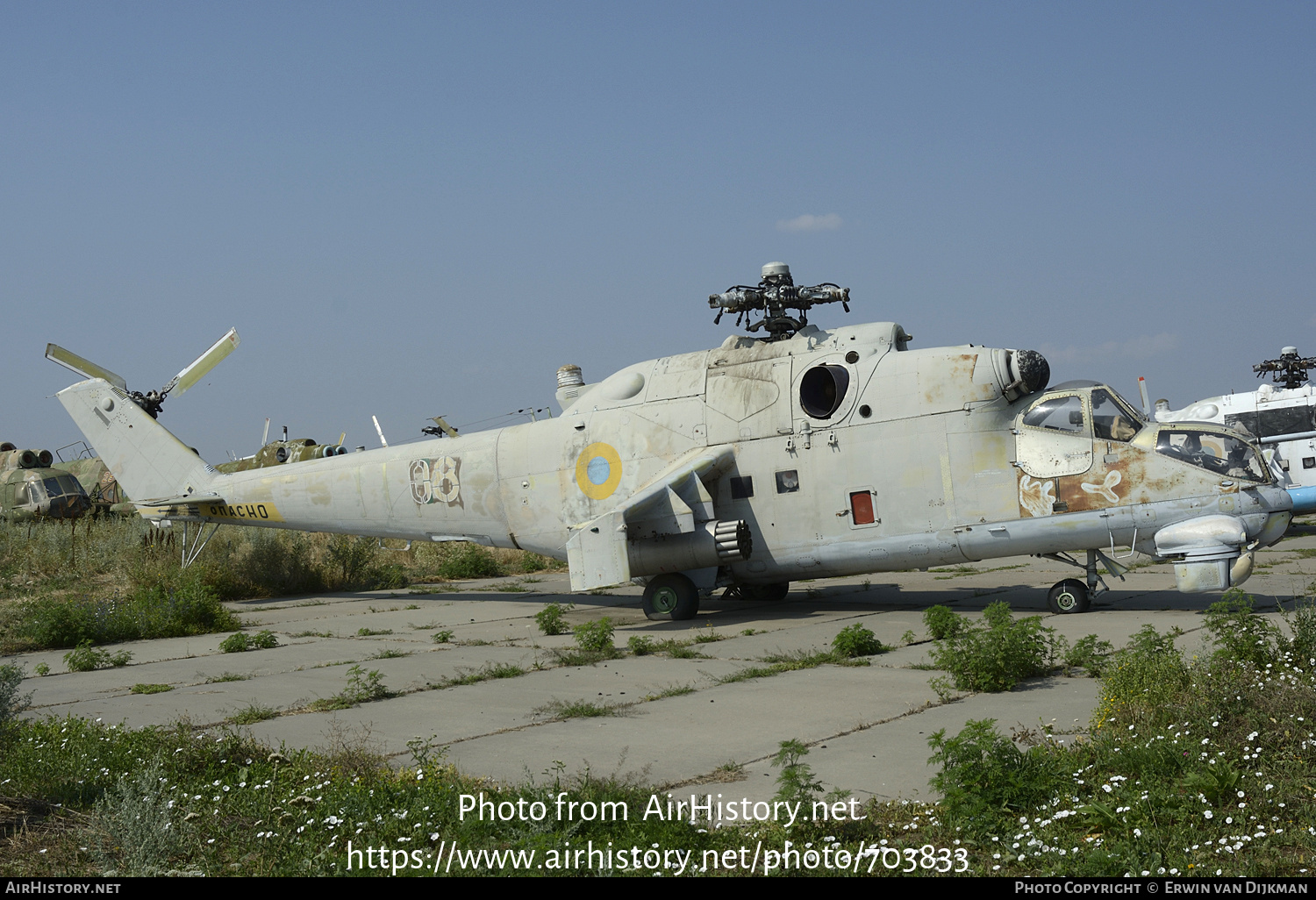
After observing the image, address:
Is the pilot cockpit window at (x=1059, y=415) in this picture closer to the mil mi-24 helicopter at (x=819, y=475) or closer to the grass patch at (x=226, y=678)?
the mil mi-24 helicopter at (x=819, y=475)

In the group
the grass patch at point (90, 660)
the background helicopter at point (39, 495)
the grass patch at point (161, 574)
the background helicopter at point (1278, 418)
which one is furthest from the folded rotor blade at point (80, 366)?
the background helicopter at point (1278, 418)

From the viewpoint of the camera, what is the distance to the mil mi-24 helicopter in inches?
448

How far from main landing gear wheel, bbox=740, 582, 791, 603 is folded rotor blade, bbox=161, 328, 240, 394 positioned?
1076cm

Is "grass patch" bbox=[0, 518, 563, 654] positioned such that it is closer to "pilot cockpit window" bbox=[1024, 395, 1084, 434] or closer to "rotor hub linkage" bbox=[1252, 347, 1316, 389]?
"pilot cockpit window" bbox=[1024, 395, 1084, 434]

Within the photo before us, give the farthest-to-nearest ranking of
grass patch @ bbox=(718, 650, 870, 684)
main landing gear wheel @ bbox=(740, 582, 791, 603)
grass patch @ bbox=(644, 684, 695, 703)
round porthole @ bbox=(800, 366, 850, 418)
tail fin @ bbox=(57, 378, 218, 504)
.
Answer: tail fin @ bbox=(57, 378, 218, 504) < main landing gear wheel @ bbox=(740, 582, 791, 603) < round porthole @ bbox=(800, 366, 850, 418) < grass patch @ bbox=(718, 650, 870, 684) < grass patch @ bbox=(644, 684, 695, 703)

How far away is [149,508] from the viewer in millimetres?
17359

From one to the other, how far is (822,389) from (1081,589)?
4.06 m

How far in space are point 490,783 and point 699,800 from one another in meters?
1.19

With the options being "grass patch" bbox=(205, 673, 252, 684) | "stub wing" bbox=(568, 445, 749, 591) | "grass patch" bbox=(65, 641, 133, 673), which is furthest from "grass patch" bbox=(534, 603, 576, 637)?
"grass patch" bbox=(65, 641, 133, 673)

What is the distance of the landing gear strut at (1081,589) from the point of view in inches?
468

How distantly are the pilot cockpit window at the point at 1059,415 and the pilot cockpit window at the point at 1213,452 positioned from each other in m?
0.93

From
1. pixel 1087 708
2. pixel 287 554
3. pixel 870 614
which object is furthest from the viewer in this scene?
pixel 287 554
